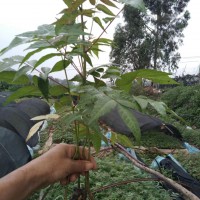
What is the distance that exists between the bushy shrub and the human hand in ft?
26.0

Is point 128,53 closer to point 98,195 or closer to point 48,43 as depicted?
point 98,195

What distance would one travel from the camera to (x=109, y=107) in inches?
27.0

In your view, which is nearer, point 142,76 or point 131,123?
point 131,123

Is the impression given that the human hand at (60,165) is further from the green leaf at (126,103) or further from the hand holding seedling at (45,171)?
the green leaf at (126,103)

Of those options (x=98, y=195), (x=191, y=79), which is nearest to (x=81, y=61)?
(x=98, y=195)

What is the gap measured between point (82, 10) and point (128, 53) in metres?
17.4

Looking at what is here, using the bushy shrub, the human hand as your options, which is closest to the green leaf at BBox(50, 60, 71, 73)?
the human hand

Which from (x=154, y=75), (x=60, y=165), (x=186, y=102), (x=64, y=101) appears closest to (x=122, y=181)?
(x=60, y=165)

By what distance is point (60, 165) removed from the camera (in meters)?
1.04

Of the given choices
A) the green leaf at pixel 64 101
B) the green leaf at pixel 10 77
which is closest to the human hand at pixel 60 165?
the green leaf at pixel 64 101

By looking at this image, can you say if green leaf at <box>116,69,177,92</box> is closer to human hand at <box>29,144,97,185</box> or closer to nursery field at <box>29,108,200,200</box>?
human hand at <box>29,144,97,185</box>

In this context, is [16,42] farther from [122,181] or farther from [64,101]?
[122,181]

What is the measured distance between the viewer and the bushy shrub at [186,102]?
9.09 m

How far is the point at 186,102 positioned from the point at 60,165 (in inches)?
384
